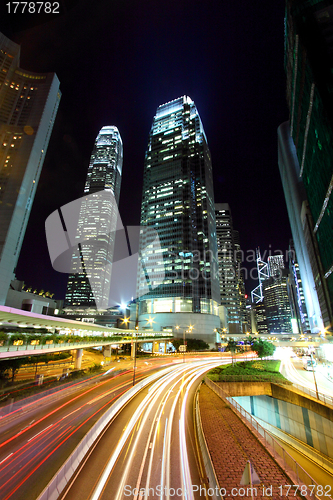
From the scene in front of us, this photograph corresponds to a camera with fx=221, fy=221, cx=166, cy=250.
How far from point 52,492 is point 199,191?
14318 cm

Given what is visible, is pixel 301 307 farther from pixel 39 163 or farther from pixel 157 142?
pixel 39 163

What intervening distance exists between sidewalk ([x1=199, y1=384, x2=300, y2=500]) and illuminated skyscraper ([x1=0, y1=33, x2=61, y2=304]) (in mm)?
66572

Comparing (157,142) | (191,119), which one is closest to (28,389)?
(157,142)

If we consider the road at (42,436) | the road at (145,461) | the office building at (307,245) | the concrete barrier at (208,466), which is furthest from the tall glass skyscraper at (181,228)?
the concrete barrier at (208,466)

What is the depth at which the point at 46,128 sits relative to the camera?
295 ft

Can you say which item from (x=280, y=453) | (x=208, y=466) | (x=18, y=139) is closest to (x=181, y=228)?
(x=18, y=139)

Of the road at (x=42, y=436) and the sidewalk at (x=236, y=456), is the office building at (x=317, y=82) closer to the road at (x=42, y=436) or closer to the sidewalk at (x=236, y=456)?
the sidewalk at (x=236, y=456)

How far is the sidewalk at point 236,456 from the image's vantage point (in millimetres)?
10039

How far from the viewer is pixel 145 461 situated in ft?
41.9

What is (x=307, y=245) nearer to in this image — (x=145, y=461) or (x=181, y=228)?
(x=181, y=228)

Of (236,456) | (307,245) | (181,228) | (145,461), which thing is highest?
(181,228)

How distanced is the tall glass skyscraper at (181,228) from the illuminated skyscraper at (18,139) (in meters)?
64.7

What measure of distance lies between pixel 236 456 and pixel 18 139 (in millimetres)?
105823

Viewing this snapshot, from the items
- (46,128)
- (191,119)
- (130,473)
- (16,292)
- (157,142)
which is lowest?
(130,473)
